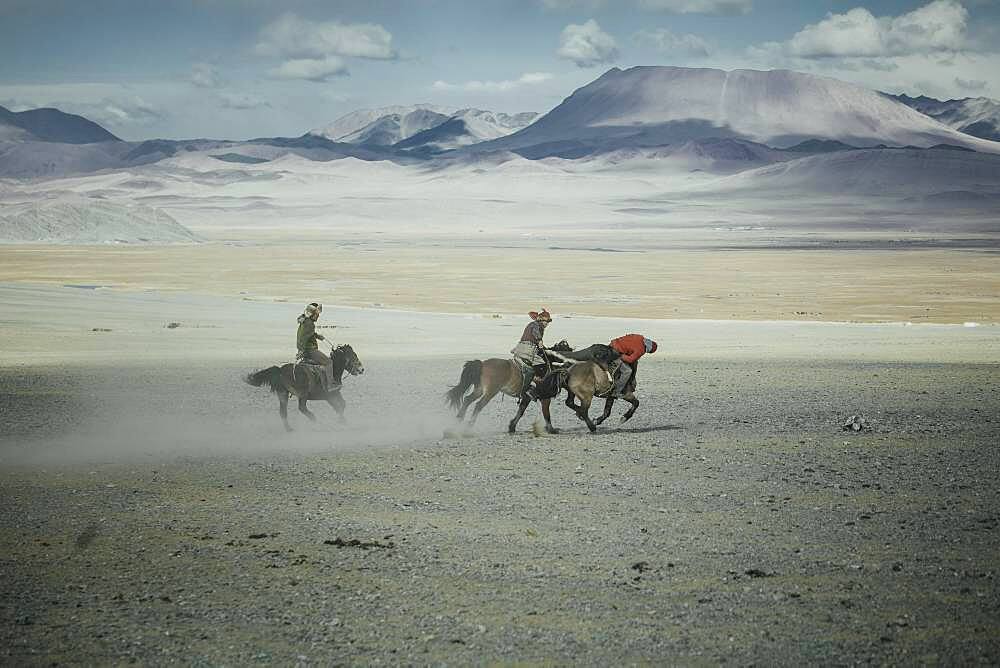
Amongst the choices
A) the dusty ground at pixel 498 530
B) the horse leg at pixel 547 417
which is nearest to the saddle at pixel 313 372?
the dusty ground at pixel 498 530

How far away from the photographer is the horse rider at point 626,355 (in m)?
14.6

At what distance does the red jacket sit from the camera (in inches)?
575

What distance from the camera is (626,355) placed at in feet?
48.0

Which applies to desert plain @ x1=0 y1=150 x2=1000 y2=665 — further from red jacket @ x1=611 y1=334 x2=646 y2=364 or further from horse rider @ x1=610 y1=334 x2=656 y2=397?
red jacket @ x1=611 y1=334 x2=646 y2=364

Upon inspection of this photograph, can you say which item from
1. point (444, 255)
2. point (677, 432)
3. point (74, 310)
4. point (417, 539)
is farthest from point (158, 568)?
point (444, 255)

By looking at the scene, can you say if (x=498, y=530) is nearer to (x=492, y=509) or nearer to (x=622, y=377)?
(x=492, y=509)

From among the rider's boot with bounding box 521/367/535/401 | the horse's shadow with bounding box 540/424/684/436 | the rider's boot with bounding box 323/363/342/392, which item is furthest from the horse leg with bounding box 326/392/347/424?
the horse's shadow with bounding box 540/424/684/436

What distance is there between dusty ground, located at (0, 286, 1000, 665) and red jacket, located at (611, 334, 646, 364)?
3.59 ft

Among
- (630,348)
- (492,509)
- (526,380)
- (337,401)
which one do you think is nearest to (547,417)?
(526,380)

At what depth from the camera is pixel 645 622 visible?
7691 mm

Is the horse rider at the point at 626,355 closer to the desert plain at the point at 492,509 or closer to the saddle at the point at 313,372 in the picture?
the desert plain at the point at 492,509

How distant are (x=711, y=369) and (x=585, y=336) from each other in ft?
27.7

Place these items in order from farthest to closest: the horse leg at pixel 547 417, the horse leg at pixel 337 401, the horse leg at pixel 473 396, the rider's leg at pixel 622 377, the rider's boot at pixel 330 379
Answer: the horse leg at pixel 337 401, the rider's boot at pixel 330 379, the horse leg at pixel 473 396, the rider's leg at pixel 622 377, the horse leg at pixel 547 417

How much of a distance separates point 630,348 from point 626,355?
11 centimetres
